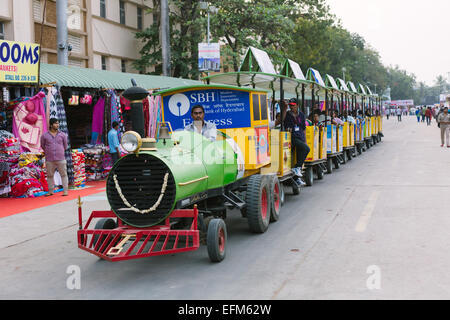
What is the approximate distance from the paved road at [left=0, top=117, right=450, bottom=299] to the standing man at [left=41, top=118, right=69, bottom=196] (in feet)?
5.78

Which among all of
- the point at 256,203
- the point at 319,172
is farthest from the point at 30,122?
the point at 319,172

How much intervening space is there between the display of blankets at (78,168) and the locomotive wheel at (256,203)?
694 centimetres

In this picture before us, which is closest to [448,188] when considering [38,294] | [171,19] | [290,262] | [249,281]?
[290,262]

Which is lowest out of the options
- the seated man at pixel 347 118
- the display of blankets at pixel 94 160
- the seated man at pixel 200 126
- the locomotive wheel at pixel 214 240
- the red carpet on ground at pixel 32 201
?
the red carpet on ground at pixel 32 201

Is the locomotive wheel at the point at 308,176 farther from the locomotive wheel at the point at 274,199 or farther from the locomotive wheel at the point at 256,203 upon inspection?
the locomotive wheel at the point at 256,203

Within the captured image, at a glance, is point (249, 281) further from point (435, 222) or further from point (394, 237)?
point (435, 222)

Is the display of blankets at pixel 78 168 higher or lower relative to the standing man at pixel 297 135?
lower

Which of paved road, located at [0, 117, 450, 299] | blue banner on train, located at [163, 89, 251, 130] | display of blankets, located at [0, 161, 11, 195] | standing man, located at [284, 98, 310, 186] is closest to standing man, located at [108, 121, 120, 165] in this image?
display of blankets, located at [0, 161, 11, 195]

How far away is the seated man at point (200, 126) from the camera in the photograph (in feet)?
22.5

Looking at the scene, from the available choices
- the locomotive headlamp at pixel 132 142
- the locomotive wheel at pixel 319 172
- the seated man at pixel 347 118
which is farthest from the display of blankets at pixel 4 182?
the seated man at pixel 347 118

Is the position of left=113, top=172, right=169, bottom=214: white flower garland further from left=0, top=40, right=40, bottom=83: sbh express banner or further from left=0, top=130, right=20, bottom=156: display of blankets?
left=0, top=130, right=20, bottom=156: display of blankets

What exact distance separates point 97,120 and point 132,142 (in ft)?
31.9

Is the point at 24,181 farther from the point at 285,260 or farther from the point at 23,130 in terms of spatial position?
the point at 285,260
